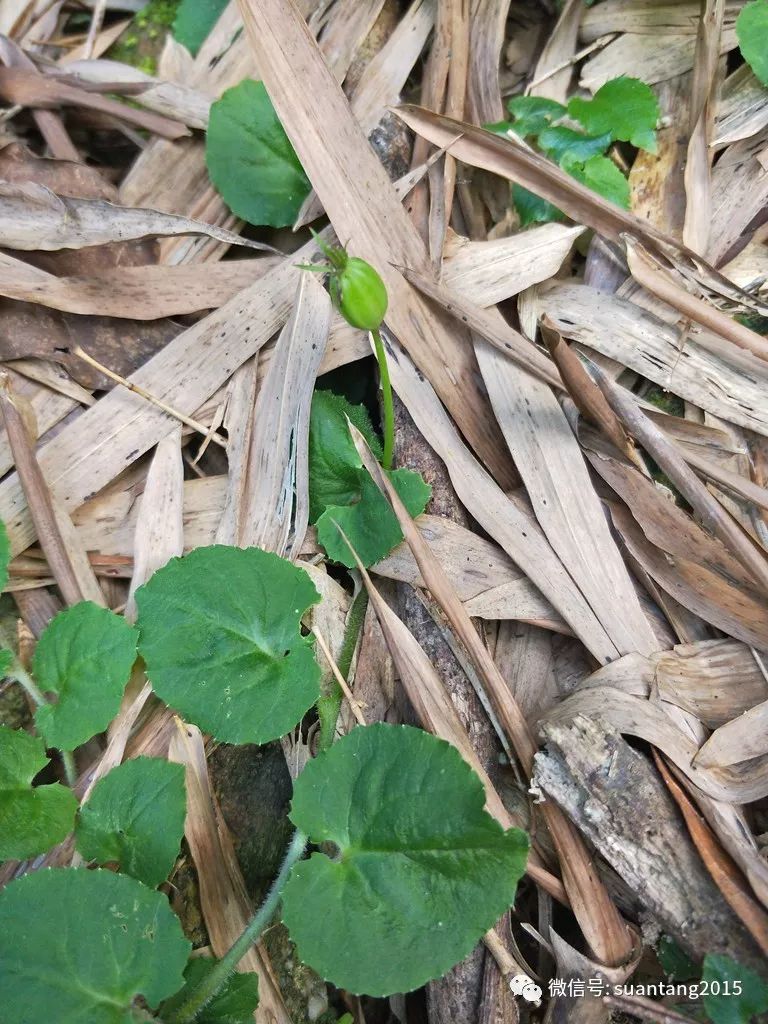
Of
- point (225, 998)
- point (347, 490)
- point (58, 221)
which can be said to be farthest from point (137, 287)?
point (225, 998)

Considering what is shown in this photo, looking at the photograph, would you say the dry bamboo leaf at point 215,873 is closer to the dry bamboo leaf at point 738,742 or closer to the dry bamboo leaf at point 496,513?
the dry bamboo leaf at point 496,513

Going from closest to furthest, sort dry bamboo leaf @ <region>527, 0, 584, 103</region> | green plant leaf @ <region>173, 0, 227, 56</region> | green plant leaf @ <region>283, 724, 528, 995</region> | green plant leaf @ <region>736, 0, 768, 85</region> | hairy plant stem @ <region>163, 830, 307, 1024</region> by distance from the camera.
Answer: green plant leaf @ <region>283, 724, 528, 995</region> → hairy plant stem @ <region>163, 830, 307, 1024</region> → green plant leaf @ <region>736, 0, 768, 85</region> → dry bamboo leaf @ <region>527, 0, 584, 103</region> → green plant leaf @ <region>173, 0, 227, 56</region>

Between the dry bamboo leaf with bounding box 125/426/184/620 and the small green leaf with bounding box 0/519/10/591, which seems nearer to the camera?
the small green leaf with bounding box 0/519/10/591

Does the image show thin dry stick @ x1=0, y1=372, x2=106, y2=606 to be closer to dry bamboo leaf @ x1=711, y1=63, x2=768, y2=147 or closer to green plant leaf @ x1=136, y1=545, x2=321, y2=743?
green plant leaf @ x1=136, y1=545, x2=321, y2=743

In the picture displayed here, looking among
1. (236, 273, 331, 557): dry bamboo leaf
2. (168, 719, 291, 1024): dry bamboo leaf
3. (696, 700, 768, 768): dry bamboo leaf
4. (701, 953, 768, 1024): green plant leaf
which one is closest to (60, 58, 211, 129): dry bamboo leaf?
(236, 273, 331, 557): dry bamboo leaf

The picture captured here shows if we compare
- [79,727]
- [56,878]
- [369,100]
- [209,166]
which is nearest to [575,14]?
[369,100]

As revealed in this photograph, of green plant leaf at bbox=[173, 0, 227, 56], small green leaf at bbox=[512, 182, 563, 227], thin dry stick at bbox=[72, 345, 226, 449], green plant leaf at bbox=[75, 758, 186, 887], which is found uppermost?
green plant leaf at bbox=[173, 0, 227, 56]

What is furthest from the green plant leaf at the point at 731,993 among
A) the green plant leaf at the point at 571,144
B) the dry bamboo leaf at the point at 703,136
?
the green plant leaf at the point at 571,144
